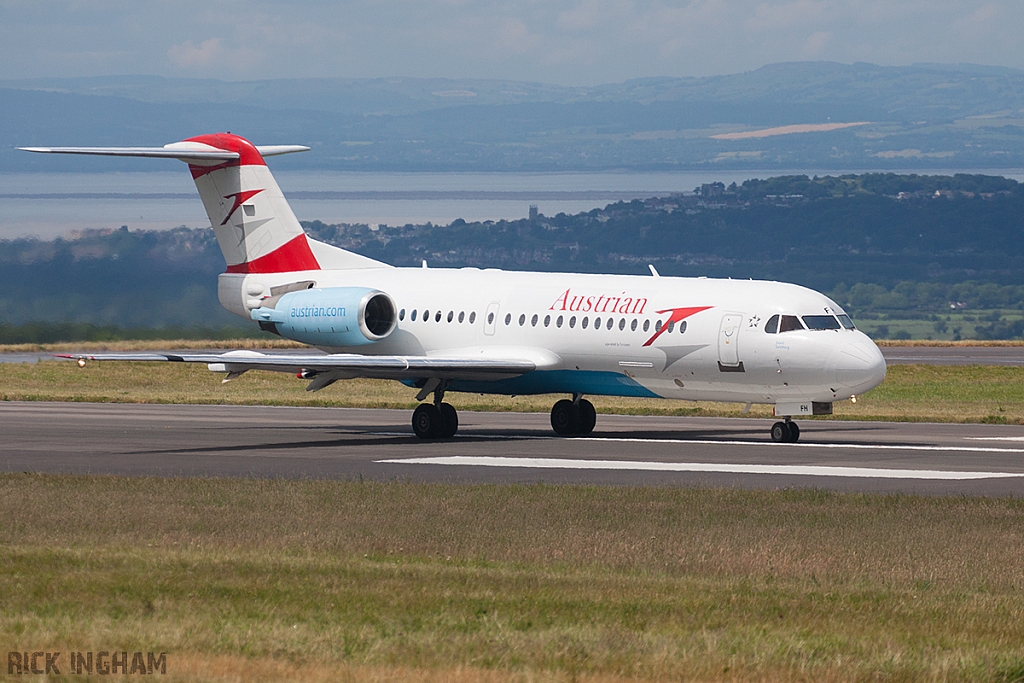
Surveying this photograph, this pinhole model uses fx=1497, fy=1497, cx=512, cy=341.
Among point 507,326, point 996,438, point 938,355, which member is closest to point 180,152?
point 507,326

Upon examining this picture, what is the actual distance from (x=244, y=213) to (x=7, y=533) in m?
19.8

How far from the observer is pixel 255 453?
27.4 metres

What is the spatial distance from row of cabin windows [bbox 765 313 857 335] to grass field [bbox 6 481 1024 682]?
861cm

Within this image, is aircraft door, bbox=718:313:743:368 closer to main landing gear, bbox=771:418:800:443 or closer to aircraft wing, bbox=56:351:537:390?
main landing gear, bbox=771:418:800:443

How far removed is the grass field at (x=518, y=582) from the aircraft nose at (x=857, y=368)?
8173 millimetres

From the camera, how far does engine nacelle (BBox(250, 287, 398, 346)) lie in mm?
32719

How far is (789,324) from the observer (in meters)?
28.4

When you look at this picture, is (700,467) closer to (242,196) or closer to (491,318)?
(491,318)

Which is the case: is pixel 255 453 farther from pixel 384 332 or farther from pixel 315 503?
pixel 315 503

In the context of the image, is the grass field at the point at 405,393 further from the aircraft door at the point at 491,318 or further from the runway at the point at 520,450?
the aircraft door at the point at 491,318

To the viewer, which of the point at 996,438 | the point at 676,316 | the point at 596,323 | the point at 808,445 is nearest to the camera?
the point at 808,445

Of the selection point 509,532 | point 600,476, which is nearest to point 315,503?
point 509,532

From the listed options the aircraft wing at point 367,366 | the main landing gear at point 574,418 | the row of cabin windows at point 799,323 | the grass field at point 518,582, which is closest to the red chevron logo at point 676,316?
the row of cabin windows at point 799,323

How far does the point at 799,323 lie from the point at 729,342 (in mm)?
1363
